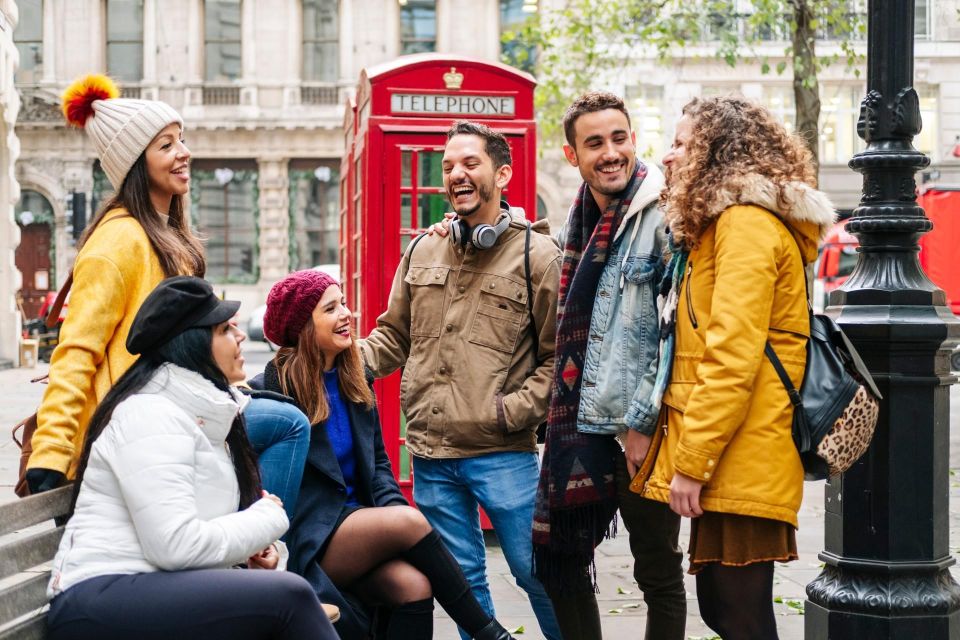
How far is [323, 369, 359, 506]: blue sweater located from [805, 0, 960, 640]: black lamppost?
1724 millimetres

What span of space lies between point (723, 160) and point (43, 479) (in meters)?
1.99

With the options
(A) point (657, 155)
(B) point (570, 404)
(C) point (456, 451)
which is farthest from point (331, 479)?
(A) point (657, 155)

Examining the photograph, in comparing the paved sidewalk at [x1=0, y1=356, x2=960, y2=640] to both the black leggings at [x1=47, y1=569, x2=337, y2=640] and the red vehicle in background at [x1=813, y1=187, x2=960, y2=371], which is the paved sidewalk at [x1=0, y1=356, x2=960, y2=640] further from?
the red vehicle in background at [x1=813, y1=187, x2=960, y2=371]

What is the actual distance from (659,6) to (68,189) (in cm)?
1929

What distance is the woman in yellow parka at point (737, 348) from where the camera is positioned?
3.27 m

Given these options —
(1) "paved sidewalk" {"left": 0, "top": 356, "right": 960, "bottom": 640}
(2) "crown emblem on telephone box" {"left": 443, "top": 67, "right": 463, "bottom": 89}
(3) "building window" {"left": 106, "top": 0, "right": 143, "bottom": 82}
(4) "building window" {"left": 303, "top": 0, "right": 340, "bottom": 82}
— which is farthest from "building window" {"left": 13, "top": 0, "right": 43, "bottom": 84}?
(2) "crown emblem on telephone box" {"left": 443, "top": 67, "right": 463, "bottom": 89}

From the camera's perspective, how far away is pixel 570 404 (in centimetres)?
390

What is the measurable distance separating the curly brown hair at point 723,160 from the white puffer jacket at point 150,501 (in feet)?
4.48

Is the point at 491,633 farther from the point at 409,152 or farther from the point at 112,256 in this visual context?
the point at 409,152

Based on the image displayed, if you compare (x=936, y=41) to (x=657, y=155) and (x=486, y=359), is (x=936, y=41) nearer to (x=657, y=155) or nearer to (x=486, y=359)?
(x=657, y=155)

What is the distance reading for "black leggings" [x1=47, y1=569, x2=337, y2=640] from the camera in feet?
9.63

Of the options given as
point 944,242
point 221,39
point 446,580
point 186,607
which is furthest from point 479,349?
point 221,39

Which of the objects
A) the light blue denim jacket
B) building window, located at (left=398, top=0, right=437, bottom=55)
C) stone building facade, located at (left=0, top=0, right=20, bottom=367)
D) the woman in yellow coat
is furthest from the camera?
building window, located at (left=398, top=0, right=437, bottom=55)

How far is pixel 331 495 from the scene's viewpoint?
399 cm
